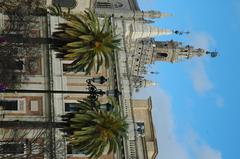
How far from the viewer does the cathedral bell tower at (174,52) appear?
3994 inches

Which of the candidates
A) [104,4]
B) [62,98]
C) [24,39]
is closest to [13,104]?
[62,98]

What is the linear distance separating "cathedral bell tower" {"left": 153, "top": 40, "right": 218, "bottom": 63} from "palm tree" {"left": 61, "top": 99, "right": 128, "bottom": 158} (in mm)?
67552

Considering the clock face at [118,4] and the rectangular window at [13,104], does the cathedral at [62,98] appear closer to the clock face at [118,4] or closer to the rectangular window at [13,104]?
the rectangular window at [13,104]

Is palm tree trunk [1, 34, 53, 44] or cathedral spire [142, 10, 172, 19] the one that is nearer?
palm tree trunk [1, 34, 53, 44]

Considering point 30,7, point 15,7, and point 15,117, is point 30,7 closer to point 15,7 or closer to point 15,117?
point 15,7

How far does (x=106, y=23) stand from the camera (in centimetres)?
3584

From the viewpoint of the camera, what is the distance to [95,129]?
1282 inches

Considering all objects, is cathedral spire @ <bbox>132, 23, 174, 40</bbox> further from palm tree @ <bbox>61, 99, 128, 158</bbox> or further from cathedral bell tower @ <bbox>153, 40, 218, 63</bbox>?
palm tree @ <bbox>61, 99, 128, 158</bbox>

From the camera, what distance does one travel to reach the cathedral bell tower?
10144 cm

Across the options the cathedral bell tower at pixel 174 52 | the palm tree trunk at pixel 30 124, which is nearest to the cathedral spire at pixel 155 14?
the cathedral bell tower at pixel 174 52

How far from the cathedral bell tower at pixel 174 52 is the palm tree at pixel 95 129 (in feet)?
222

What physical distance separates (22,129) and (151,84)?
49302 mm

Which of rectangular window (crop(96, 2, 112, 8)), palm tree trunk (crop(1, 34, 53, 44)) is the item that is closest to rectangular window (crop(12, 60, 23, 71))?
palm tree trunk (crop(1, 34, 53, 44))

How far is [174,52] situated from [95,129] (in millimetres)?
70683
